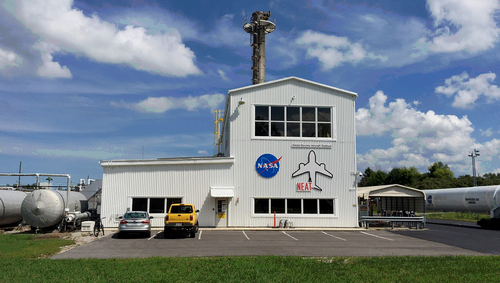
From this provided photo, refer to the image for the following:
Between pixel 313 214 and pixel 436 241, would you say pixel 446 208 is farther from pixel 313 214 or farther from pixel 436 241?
pixel 436 241

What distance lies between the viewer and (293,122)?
2773 centimetres

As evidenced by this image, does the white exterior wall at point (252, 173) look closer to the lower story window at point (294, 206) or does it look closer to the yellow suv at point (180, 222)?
the lower story window at point (294, 206)

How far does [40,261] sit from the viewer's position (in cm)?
1235

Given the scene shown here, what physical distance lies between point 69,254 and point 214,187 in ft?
41.1

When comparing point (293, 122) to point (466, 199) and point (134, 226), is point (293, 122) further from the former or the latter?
point (466, 199)

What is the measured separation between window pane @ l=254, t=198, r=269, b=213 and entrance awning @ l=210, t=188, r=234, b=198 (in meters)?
2.10

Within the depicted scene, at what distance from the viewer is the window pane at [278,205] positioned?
2683cm

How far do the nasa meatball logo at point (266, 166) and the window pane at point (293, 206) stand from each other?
2.25 metres

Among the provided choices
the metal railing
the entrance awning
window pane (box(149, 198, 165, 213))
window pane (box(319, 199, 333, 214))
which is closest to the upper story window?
the entrance awning

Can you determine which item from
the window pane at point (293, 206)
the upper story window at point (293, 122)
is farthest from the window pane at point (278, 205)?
the upper story window at point (293, 122)

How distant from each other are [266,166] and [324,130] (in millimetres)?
5051

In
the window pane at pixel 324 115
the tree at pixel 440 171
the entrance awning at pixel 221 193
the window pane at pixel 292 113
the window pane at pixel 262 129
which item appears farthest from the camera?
the tree at pixel 440 171

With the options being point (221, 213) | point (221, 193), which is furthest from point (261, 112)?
point (221, 213)

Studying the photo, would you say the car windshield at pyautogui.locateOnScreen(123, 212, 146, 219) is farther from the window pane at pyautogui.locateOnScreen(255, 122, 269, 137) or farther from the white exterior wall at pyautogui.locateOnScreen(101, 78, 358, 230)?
the window pane at pyautogui.locateOnScreen(255, 122, 269, 137)
